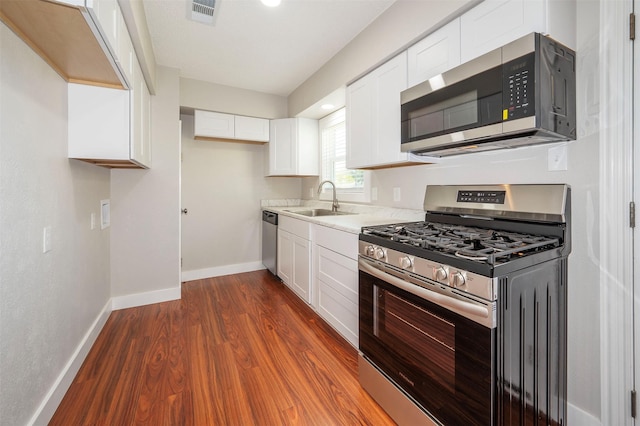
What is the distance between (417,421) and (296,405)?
2.13ft

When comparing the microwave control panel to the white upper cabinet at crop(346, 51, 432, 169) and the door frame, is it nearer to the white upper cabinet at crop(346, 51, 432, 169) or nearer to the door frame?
the door frame

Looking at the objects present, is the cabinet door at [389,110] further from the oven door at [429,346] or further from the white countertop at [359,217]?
the oven door at [429,346]

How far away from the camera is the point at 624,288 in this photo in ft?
3.99

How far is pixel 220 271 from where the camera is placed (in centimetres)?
387

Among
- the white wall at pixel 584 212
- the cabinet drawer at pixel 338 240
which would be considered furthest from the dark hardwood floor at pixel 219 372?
the white wall at pixel 584 212

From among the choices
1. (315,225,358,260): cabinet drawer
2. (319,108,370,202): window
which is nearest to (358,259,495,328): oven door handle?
(315,225,358,260): cabinet drawer

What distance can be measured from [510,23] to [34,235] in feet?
8.25

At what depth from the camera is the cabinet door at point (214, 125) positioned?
3.46 m

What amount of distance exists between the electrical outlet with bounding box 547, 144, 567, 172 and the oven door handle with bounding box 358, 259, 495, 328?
0.92 metres

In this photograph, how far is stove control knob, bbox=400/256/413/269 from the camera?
4.22ft

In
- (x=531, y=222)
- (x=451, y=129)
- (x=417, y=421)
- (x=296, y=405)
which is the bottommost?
(x=296, y=405)

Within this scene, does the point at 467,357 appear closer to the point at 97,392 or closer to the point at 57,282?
the point at 97,392

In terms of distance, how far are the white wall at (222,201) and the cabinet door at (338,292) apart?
1910 mm

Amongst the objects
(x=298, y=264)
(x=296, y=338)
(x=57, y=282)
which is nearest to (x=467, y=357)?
(x=296, y=338)
